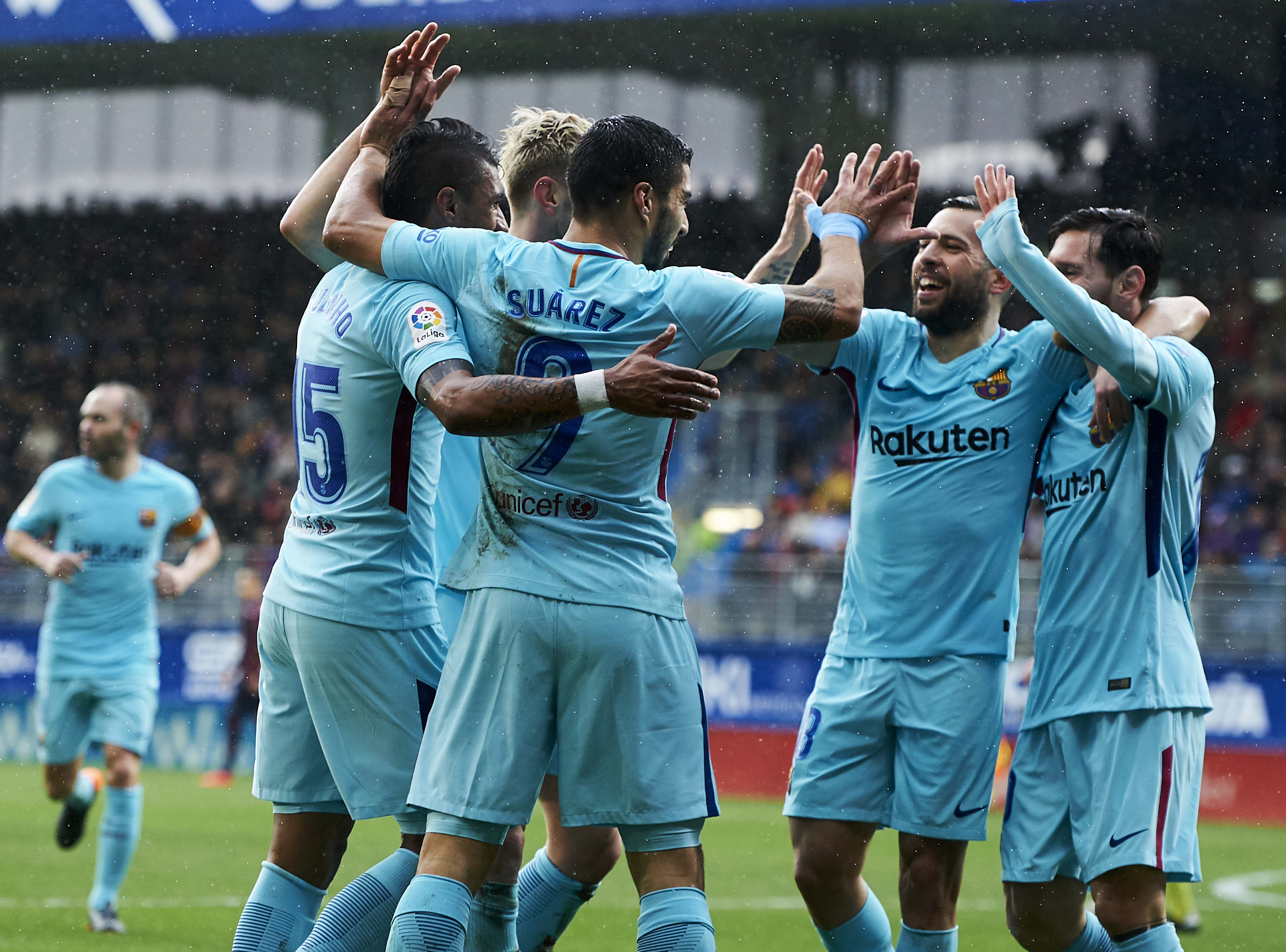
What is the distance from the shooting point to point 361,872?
27.5ft

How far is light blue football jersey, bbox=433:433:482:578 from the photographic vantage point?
170 inches

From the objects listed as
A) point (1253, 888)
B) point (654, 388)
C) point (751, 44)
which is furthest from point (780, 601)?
point (654, 388)

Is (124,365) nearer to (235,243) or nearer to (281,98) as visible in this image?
(235,243)

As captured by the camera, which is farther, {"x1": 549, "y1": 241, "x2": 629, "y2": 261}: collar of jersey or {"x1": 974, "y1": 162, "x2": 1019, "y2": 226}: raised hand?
{"x1": 974, "y1": 162, "x2": 1019, "y2": 226}: raised hand

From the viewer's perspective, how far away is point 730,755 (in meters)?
14.0

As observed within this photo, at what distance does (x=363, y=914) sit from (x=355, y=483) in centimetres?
105

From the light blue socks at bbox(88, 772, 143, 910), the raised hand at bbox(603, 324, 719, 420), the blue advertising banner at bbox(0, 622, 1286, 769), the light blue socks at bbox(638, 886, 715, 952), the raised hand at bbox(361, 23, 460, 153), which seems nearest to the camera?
the raised hand at bbox(603, 324, 719, 420)

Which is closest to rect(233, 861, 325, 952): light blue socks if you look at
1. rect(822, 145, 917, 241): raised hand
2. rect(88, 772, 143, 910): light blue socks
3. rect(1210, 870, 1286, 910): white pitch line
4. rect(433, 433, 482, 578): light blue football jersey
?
rect(433, 433, 482, 578): light blue football jersey

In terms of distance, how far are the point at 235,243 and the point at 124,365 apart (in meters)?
2.56

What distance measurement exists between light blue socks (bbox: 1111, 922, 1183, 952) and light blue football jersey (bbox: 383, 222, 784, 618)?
4.92ft

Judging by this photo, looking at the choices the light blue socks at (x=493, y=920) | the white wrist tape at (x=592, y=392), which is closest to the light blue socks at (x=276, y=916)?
the light blue socks at (x=493, y=920)

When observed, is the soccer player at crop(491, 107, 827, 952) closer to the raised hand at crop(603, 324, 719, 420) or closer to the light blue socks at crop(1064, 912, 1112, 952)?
the raised hand at crop(603, 324, 719, 420)

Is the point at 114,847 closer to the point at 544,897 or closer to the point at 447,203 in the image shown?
the point at 544,897

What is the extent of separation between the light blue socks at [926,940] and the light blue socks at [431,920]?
4.73ft
